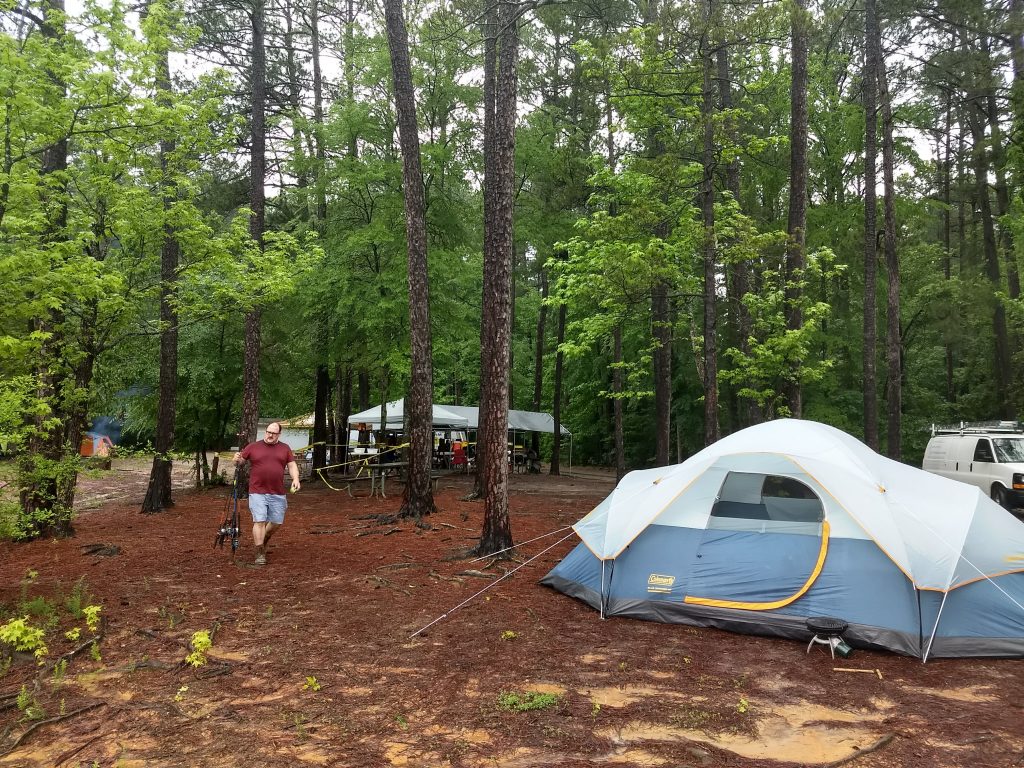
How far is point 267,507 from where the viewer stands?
8.49 m

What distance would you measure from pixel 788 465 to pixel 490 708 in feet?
12.6

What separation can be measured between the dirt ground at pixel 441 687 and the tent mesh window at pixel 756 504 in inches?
49.3

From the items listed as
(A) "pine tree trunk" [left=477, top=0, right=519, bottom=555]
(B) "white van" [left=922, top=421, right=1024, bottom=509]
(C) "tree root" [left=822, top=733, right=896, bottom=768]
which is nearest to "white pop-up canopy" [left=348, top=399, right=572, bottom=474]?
(B) "white van" [left=922, top=421, right=1024, bottom=509]

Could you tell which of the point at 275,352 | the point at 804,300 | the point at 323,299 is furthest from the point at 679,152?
the point at 275,352

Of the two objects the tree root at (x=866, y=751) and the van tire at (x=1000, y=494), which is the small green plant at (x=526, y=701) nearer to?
the tree root at (x=866, y=751)

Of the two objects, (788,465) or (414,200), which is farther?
(414,200)

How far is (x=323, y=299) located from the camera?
51.0 feet

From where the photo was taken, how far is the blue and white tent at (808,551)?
5.58 m

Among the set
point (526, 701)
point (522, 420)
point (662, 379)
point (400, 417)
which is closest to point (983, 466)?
point (662, 379)

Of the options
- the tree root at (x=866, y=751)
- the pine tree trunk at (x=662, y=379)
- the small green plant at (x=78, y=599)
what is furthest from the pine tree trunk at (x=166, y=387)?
the pine tree trunk at (x=662, y=379)

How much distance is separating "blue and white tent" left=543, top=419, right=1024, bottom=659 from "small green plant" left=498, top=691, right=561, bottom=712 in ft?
6.72

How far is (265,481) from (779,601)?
5.87 meters

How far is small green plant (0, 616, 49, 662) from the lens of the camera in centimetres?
493

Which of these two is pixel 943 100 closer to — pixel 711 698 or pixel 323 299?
pixel 323 299
